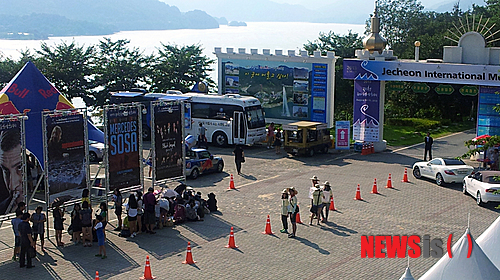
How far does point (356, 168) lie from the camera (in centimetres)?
2891

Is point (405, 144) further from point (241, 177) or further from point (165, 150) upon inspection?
point (165, 150)

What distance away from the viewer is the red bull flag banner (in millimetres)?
21553

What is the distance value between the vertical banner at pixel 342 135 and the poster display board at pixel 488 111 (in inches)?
264

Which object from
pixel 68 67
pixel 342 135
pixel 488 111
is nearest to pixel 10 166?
pixel 342 135

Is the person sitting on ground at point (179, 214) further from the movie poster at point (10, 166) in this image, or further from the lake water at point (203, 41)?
the lake water at point (203, 41)

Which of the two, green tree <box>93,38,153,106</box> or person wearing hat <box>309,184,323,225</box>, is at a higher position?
green tree <box>93,38,153,106</box>

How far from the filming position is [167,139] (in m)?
21.2

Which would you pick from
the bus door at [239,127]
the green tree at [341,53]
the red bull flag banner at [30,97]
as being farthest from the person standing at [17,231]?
the green tree at [341,53]

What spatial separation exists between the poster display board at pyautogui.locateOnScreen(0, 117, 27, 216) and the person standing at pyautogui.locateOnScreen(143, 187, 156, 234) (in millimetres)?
3478

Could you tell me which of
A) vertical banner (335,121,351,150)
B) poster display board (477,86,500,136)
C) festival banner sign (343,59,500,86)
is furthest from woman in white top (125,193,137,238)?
poster display board (477,86,500,136)

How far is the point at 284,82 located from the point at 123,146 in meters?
18.8

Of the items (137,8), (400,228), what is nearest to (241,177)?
(400,228)

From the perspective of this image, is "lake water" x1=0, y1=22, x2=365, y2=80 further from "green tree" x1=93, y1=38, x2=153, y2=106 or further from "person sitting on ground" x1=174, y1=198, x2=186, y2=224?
"person sitting on ground" x1=174, y1=198, x2=186, y2=224

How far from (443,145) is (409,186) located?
11857 mm
